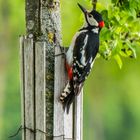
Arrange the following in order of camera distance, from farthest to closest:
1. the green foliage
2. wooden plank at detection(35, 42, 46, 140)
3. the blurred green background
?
the blurred green background < the green foliage < wooden plank at detection(35, 42, 46, 140)

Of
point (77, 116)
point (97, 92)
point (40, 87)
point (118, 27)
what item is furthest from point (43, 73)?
point (97, 92)

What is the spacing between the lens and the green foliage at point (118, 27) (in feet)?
8.43

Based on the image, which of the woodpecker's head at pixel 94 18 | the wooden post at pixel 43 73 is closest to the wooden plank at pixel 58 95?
the wooden post at pixel 43 73

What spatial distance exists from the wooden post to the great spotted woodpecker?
28mm

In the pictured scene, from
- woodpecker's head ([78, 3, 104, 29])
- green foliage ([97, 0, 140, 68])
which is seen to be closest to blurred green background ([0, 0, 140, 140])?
green foliage ([97, 0, 140, 68])

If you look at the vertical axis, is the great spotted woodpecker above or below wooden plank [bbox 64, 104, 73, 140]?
above

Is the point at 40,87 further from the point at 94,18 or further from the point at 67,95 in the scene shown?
the point at 94,18

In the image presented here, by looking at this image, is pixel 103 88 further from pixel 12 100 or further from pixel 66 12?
pixel 66 12

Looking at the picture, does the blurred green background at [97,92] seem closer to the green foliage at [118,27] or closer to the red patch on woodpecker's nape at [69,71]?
the green foliage at [118,27]

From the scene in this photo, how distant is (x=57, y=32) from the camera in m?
2.38

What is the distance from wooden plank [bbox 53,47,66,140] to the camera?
7.74 ft

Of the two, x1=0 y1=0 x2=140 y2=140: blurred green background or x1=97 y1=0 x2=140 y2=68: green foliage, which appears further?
x1=0 y1=0 x2=140 y2=140: blurred green background

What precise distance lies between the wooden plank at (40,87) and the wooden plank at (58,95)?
0.04m

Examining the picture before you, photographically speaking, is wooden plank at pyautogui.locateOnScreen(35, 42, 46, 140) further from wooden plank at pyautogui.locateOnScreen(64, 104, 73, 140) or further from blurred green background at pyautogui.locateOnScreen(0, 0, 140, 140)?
blurred green background at pyautogui.locateOnScreen(0, 0, 140, 140)
